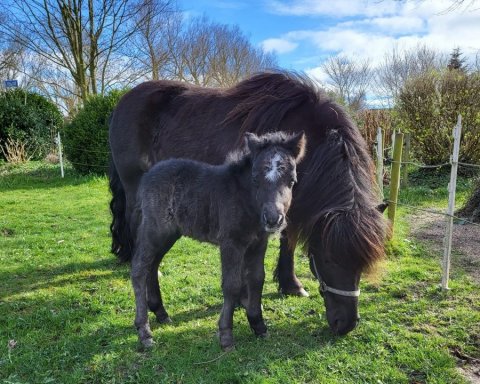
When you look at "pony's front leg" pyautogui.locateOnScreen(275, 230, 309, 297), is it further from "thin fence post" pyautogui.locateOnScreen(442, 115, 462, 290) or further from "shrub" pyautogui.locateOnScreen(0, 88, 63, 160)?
"shrub" pyautogui.locateOnScreen(0, 88, 63, 160)

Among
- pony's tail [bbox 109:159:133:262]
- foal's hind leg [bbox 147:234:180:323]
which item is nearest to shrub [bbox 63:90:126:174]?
pony's tail [bbox 109:159:133:262]

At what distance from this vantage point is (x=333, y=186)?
3.36 m

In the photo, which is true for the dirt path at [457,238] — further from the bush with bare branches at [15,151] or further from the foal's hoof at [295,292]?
the bush with bare branches at [15,151]

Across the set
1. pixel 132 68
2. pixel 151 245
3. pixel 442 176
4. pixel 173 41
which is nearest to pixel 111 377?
pixel 151 245

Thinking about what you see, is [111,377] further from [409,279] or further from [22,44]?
[22,44]

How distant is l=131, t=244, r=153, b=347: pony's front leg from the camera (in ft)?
11.6

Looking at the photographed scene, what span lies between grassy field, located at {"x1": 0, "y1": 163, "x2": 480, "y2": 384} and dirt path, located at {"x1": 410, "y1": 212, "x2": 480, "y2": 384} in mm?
300

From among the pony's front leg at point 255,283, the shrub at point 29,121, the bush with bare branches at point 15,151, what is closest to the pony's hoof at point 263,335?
the pony's front leg at point 255,283

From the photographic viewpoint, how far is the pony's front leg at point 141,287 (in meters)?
3.53

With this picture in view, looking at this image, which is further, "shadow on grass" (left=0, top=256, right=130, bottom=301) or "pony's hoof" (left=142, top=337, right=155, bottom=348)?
"shadow on grass" (left=0, top=256, right=130, bottom=301)

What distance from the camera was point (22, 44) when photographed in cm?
1811

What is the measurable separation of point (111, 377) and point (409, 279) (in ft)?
11.9

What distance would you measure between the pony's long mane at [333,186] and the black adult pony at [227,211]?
0.43m

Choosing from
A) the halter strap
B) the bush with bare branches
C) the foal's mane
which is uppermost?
the bush with bare branches
